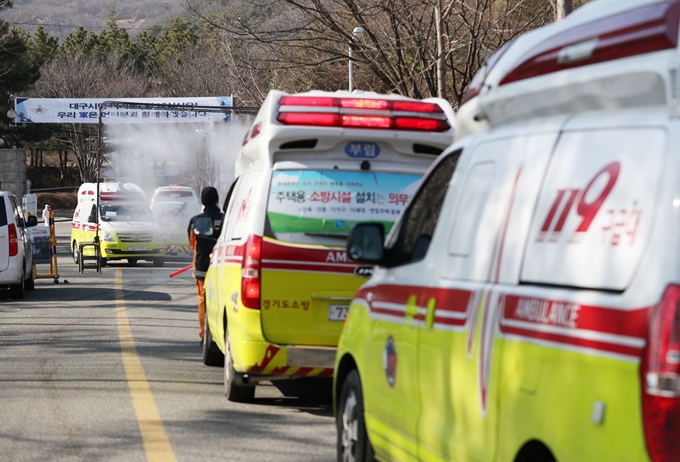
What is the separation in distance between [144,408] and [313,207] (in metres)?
2.16

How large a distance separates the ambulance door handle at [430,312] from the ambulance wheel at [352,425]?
127 cm

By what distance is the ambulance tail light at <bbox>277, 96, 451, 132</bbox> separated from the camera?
29.8ft

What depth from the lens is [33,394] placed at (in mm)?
10273

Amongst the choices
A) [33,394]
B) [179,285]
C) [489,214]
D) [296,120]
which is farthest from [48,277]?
[489,214]

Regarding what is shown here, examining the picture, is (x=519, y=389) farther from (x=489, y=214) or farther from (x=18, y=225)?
(x=18, y=225)

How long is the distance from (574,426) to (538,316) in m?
0.48

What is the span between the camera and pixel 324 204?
354 inches

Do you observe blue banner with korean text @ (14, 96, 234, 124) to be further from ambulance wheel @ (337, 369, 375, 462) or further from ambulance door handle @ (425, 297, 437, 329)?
ambulance door handle @ (425, 297, 437, 329)

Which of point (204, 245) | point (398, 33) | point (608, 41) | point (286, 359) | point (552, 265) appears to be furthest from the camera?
point (398, 33)

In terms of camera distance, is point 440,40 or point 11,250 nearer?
point 440,40

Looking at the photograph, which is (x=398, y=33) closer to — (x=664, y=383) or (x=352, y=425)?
(x=352, y=425)

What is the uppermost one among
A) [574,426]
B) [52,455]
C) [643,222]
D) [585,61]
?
[585,61]

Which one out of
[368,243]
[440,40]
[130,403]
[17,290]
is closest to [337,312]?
[130,403]

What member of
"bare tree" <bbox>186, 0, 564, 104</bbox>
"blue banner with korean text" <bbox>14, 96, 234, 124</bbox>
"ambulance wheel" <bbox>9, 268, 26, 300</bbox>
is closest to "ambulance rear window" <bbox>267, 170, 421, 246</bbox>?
"bare tree" <bbox>186, 0, 564, 104</bbox>
